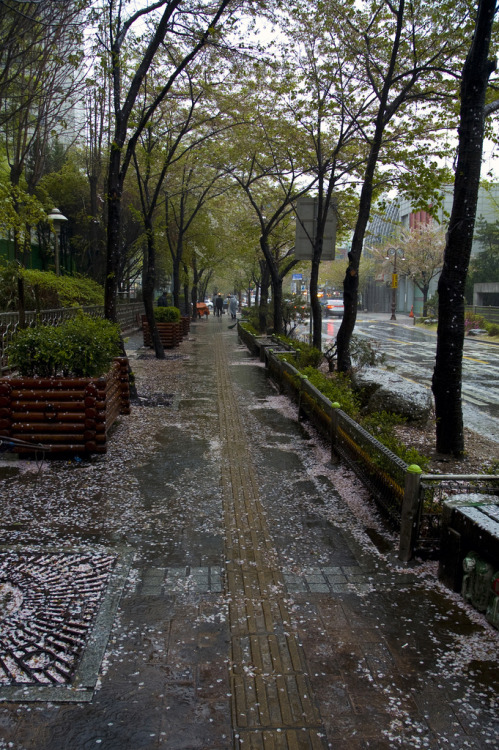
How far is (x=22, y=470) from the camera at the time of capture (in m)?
6.65

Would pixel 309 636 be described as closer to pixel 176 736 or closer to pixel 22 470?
pixel 176 736

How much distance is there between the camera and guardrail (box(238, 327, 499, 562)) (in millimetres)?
4473

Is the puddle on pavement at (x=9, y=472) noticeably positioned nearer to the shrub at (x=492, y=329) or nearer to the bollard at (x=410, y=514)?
the bollard at (x=410, y=514)

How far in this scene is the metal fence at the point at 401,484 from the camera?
4.47 metres

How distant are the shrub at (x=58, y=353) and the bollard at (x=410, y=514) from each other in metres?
4.50

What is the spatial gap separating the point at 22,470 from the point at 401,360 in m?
15.6

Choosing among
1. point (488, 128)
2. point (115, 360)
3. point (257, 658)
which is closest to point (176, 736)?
point (257, 658)

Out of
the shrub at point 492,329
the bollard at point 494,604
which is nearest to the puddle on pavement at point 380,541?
the bollard at point 494,604

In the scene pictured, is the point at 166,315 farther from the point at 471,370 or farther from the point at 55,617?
the point at 55,617

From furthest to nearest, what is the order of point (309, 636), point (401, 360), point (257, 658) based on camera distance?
point (401, 360), point (309, 636), point (257, 658)

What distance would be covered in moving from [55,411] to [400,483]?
4241 millimetres

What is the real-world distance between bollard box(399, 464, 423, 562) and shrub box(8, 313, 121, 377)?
14.8 ft

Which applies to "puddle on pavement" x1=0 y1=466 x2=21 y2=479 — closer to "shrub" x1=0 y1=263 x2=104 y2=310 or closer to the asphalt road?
"shrub" x1=0 y1=263 x2=104 y2=310

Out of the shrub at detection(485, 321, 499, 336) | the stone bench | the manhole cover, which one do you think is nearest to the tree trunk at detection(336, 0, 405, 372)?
the manhole cover
